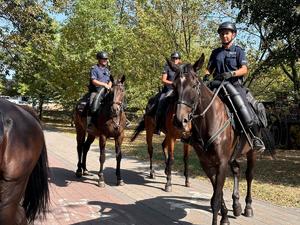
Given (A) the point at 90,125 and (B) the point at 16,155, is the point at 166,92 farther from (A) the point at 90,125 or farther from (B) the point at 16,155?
(B) the point at 16,155

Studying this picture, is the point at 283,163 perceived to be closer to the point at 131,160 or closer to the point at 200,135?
the point at 131,160

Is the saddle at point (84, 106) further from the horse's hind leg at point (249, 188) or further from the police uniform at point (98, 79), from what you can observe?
the horse's hind leg at point (249, 188)

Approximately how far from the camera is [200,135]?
17.5 ft

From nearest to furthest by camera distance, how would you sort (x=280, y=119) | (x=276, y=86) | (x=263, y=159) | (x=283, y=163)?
(x=283, y=163)
(x=263, y=159)
(x=280, y=119)
(x=276, y=86)

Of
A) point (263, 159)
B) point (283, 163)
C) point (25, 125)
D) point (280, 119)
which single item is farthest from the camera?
point (280, 119)

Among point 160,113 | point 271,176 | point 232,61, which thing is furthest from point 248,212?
point 271,176

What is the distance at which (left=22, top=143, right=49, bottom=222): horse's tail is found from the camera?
4.30 metres

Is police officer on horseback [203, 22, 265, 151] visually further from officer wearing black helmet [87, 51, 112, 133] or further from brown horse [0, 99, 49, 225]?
officer wearing black helmet [87, 51, 112, 133]

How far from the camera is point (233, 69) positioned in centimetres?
600

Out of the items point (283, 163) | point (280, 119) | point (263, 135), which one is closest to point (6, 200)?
point (263, 135)

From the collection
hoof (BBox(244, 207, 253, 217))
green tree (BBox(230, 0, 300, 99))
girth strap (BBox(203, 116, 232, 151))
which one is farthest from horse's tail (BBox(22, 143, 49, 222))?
green tree (BBox(230, 0, 300, 99))

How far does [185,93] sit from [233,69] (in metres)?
1.51

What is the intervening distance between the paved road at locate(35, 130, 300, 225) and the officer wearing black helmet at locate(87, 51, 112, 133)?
1634 mm

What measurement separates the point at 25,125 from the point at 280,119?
15.6m
